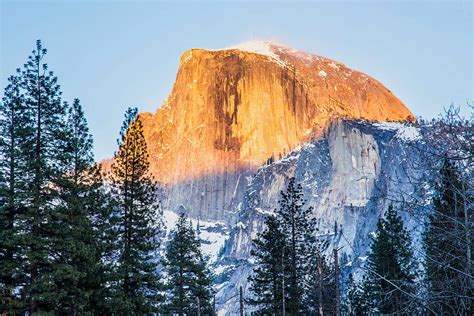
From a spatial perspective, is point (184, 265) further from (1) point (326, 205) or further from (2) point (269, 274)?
(1) point (326, 205)

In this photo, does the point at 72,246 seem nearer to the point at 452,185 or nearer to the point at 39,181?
the point at 39,181

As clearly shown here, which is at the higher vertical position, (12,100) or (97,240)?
(12,100)

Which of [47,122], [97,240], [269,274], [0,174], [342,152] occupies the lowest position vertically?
[269,274]

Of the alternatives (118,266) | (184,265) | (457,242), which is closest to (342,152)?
(184,265)

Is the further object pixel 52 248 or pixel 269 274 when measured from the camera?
pixel 269 274

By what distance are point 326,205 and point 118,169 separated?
149 m

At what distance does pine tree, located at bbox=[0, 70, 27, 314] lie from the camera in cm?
2441

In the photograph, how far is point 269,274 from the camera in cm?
3769

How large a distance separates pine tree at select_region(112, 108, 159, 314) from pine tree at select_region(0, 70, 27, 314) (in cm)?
639

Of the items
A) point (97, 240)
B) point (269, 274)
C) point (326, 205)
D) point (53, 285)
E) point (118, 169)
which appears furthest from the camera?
point (326, 205)

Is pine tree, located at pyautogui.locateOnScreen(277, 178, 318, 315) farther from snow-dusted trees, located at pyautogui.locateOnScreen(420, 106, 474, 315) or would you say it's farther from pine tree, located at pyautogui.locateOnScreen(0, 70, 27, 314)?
snow-dusted trees, located at pyautogui.locateOnScreen(420, 106, 474, 315)

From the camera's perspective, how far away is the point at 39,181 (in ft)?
82.9

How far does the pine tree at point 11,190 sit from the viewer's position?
80.1 ft

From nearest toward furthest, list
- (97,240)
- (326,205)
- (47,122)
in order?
(47,122), (97,240), (326,205)
